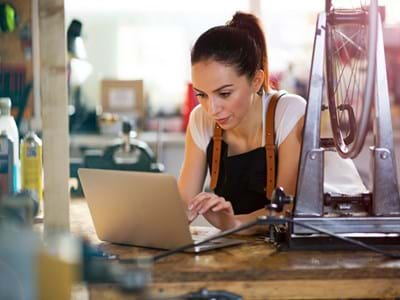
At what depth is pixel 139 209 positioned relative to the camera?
6.01ft

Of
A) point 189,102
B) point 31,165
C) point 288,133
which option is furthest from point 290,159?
point 189,102

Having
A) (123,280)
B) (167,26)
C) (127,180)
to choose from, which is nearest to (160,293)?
(127,180)

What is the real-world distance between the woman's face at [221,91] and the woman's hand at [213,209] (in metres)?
0.31

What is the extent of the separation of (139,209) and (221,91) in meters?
0.50

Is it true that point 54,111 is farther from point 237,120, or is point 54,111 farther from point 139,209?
point 237,120

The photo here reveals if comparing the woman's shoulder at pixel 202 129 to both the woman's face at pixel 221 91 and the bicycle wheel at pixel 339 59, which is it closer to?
the woman's face at pixel 221 91

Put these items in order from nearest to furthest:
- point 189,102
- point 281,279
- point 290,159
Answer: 1. point 281,279
2. point 290,159
3. point 189,102

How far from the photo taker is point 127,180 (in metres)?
1.81

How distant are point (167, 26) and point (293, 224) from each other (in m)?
3.50

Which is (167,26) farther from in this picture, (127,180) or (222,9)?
(127,180)

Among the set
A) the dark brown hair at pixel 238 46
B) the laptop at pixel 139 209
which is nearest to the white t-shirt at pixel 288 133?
the dark brown hair at pixel 238 46

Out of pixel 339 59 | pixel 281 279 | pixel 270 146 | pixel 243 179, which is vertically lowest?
pixel 281 279

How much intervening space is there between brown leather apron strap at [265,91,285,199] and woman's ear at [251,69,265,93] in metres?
0.05

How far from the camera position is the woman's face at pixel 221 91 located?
219cm
